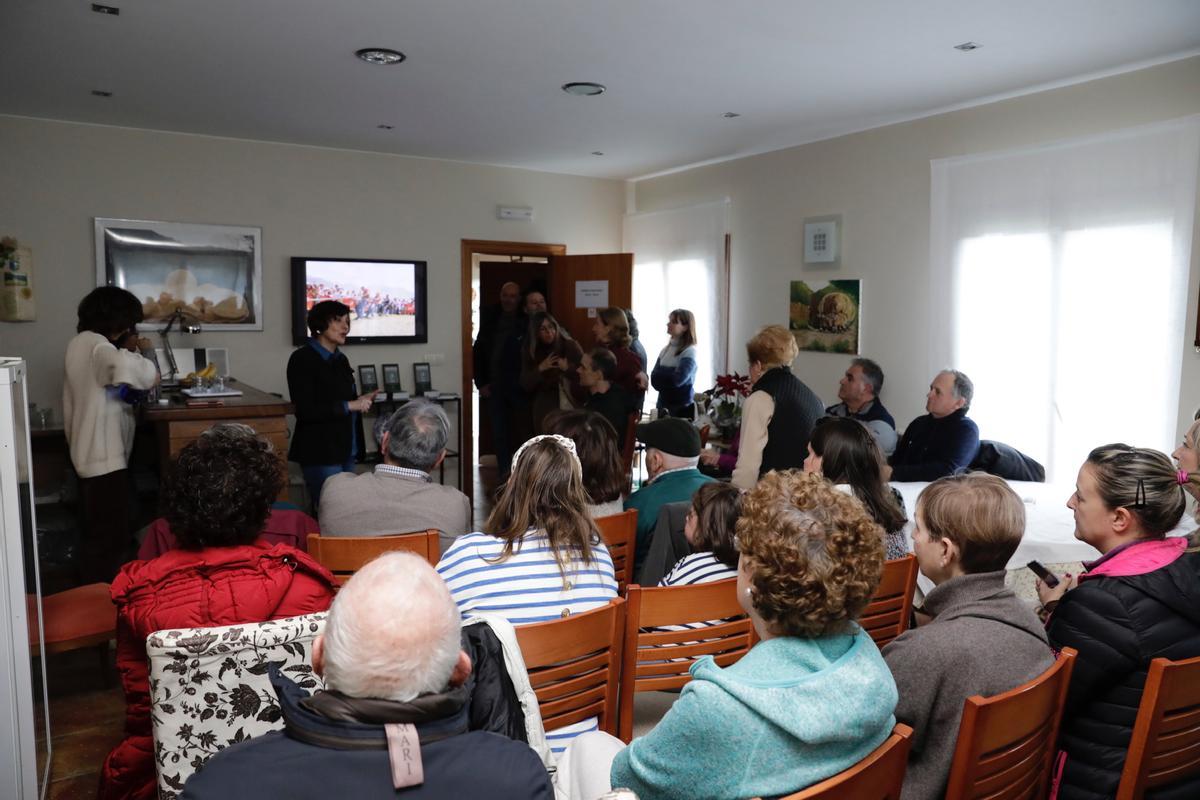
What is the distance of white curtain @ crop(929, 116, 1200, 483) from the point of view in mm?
3881

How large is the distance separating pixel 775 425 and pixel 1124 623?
2152mm

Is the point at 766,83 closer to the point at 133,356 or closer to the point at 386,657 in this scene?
the point at 133,356

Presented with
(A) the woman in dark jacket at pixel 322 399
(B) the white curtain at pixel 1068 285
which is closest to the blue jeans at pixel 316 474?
(A) the woman in dark jacket at pixel 322 399

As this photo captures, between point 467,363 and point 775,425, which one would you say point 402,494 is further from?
point 467,363

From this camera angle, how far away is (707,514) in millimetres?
2244

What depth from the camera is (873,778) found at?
1144 millimetres

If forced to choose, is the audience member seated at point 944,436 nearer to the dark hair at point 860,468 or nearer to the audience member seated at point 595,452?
the dark hair at point 860,468

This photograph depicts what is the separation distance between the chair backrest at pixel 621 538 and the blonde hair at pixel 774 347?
1.35m

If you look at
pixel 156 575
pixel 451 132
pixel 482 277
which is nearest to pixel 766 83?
pixel 451 132

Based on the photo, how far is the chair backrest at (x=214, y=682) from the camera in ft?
4.80

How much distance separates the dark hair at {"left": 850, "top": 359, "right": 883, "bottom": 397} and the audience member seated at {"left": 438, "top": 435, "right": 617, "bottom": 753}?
10.3ft

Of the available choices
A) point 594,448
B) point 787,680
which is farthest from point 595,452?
point 787,680

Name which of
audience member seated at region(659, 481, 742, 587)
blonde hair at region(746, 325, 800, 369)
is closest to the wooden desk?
blonde hair at region(746, 325, 800, 369)

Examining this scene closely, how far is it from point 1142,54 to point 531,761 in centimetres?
422
